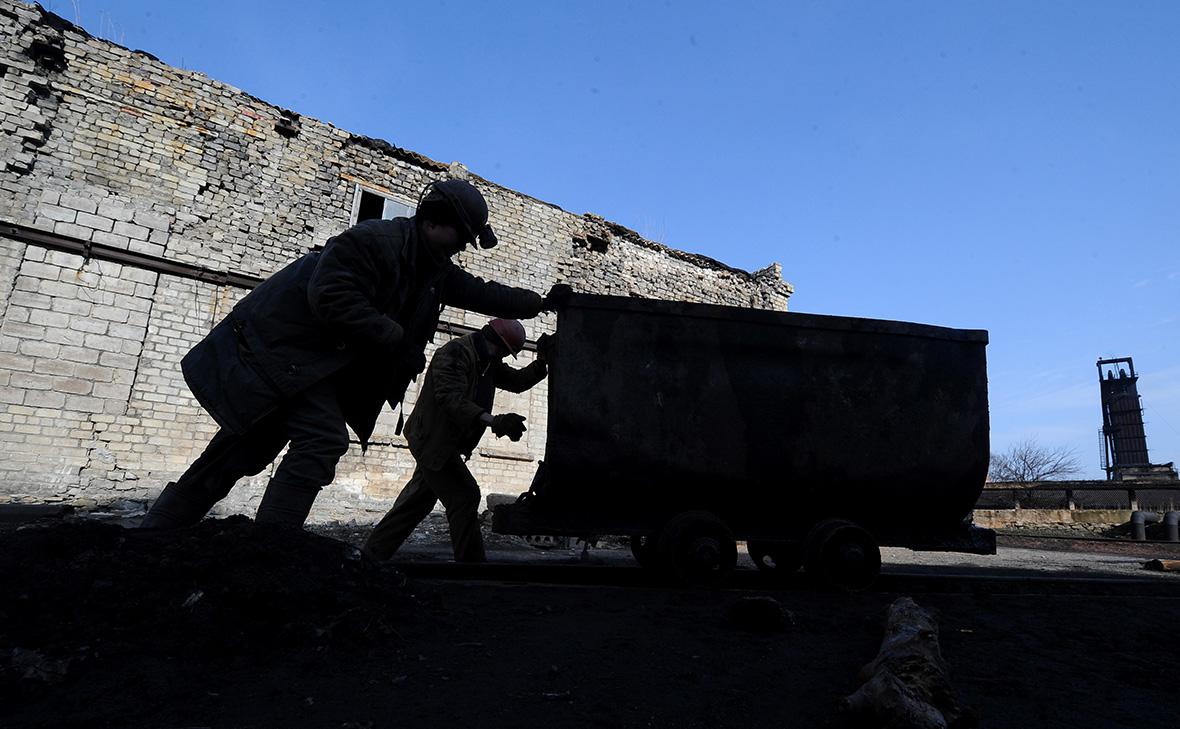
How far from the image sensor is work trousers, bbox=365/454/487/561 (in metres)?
3.70

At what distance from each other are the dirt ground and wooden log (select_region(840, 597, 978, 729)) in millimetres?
130

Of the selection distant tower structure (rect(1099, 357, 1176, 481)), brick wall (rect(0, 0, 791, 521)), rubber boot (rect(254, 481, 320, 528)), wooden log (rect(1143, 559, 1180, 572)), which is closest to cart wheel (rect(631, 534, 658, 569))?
rubber boot (rect(254, 481, 320, 528))

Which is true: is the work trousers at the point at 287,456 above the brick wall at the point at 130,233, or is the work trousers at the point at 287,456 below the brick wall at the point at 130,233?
below

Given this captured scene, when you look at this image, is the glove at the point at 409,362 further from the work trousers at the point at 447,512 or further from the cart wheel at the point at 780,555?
the cart wheel at the point at 780,555

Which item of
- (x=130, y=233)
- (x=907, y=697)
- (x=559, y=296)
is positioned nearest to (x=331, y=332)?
(x=559, y=296)

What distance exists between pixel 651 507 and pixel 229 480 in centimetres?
207

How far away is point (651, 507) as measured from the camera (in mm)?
3320

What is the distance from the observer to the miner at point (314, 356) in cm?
254

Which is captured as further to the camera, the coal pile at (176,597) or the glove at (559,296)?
the glove at (559,296)

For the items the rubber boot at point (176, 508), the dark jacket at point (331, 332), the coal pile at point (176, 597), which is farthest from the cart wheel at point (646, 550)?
the rubber boot at point (176, 508)

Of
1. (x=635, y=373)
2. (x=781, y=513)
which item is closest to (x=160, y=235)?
(x=635, y=373)

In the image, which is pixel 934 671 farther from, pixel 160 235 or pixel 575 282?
pixel 575 282

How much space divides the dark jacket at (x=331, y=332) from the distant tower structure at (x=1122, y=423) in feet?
197

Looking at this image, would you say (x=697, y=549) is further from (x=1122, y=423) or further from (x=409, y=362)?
(x=1122, y=423)
